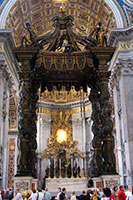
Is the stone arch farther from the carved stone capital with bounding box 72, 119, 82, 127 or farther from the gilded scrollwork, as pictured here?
the gilded scrollwork

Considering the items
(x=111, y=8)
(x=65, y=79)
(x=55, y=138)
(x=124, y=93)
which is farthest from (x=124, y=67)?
(x=55, y=138)

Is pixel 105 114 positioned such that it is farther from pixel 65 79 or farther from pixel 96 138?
pixel 65 79

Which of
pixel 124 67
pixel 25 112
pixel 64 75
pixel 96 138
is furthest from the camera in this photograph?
pixel 124 67

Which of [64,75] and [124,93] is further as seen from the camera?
[124,93]

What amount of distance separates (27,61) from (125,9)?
7004 mm

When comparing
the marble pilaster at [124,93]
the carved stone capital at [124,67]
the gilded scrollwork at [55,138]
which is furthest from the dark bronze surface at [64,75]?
the gilded scrollwork at [55,138]

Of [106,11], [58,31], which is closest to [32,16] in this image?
[106,11]

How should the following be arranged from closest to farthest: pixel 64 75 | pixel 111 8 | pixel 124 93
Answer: pixel 64 75 → pixel 124 93 → pixel 111 8

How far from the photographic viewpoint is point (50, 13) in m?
14.7

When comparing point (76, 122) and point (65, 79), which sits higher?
Answer: point (76, 122)

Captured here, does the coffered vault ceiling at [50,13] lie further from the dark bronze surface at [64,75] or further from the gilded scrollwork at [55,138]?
the gilded scrollwork at [55,138]

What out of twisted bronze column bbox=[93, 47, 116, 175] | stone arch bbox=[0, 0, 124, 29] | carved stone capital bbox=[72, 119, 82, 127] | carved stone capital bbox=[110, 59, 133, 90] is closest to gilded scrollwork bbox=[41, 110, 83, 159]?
carved stone capital bbox=[72, 119, 82, 127]

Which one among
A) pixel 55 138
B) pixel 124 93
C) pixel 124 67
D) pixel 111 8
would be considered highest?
pixel 111 8

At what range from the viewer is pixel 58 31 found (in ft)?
26.3
